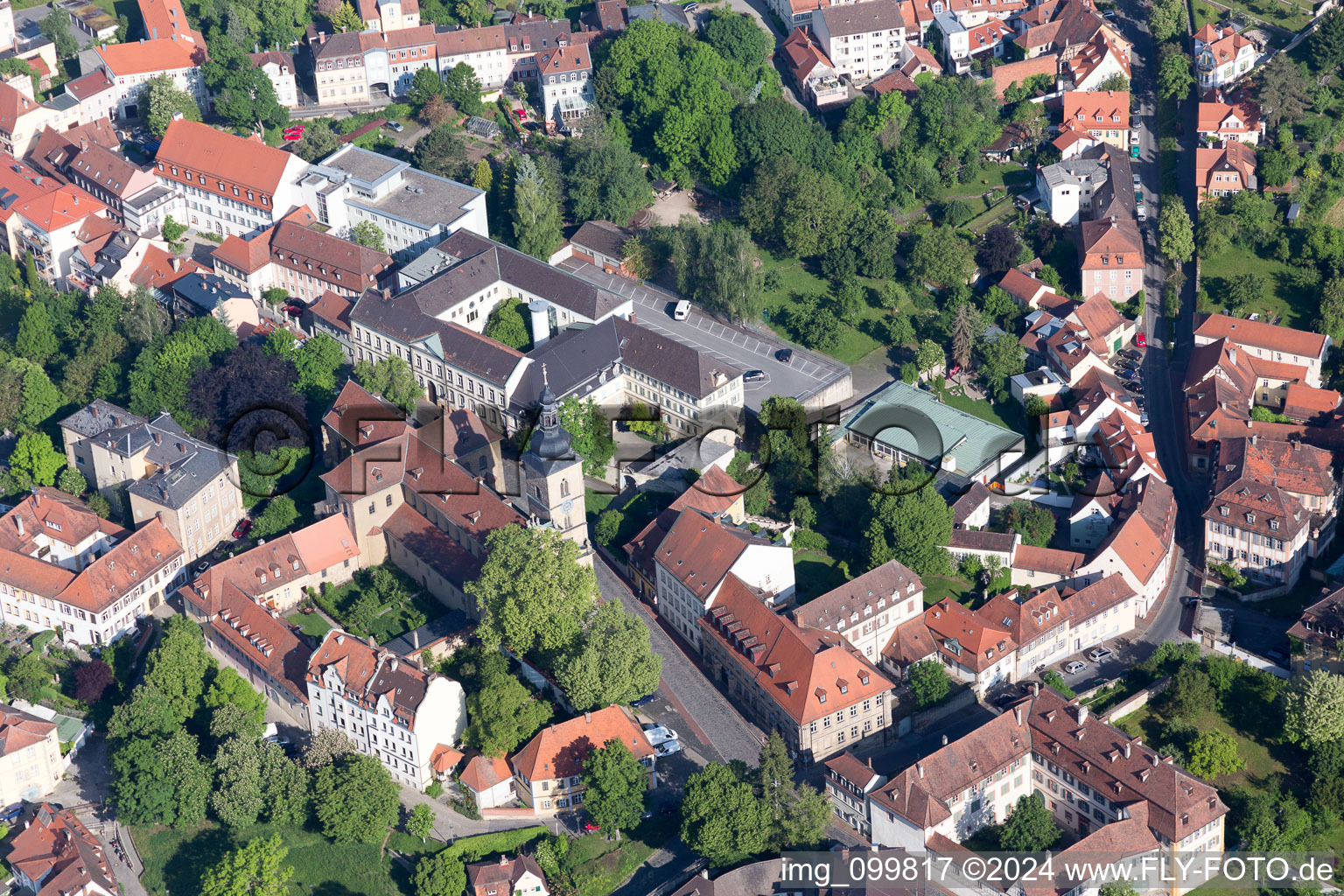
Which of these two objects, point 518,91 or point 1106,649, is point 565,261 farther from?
point 1106,649

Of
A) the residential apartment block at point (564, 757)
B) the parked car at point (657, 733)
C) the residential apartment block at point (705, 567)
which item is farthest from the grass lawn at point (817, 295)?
the residential apartment block at point (564, 757)

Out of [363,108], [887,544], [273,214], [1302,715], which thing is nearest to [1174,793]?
[1302,715]

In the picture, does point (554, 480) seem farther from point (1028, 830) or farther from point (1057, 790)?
point (1057, 790)

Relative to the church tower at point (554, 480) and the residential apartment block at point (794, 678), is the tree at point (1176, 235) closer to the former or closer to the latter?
the residential apartment block at point (794, 678)

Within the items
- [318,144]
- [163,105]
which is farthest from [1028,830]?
[163,105]

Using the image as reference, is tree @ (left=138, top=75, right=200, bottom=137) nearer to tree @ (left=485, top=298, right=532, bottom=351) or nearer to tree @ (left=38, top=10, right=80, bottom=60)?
tree @ (left=38, top=10, right=80, bottom=60)

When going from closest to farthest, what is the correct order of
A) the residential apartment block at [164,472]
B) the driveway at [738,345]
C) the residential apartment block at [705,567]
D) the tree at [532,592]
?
1. the tree at [532,592]
2. the residential apartment block at [705,567]
3. the residential apartment block at [164,472]
4. the driveway at [738,345]
